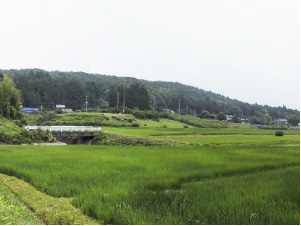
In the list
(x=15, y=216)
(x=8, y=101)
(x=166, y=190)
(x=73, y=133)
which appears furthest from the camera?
(x=8, y=101)

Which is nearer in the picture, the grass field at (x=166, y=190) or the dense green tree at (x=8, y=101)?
the grass field at (x=166, y=190)

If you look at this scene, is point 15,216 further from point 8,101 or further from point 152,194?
point 8,101

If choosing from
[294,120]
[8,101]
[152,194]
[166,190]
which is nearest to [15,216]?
[152,194]

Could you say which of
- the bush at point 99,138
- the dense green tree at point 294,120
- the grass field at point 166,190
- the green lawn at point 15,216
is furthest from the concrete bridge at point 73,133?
the dense green tree at point 294,120

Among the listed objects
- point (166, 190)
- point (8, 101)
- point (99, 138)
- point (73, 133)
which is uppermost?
point (8, 101)

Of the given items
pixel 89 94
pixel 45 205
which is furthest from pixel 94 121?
pixel 45 205

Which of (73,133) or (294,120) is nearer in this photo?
(73,133)

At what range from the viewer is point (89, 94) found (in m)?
69.6

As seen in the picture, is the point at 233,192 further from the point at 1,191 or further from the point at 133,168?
the point at 1,191

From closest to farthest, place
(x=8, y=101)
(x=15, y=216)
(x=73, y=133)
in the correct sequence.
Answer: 1. (x=15, y=216)
2. (x=73, y=133)
3. (x=8, y=101)

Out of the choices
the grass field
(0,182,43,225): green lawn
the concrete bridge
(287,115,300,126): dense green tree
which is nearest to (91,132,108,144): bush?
the concrete bridge

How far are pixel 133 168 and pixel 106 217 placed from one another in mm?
4064

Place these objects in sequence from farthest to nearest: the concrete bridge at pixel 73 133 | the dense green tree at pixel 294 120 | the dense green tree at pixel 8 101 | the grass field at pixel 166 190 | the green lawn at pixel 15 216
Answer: the dense green tree at pixel 294 120 < the dense green tree at pixel 8 101 < the concrete bridge at pixel 73 133 < the grass field at pixel 166 190 < the green lawn at pixel 15 216

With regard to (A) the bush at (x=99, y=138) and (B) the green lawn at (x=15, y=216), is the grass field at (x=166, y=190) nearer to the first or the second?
(B) the green lawn at (x=15, y=216)
